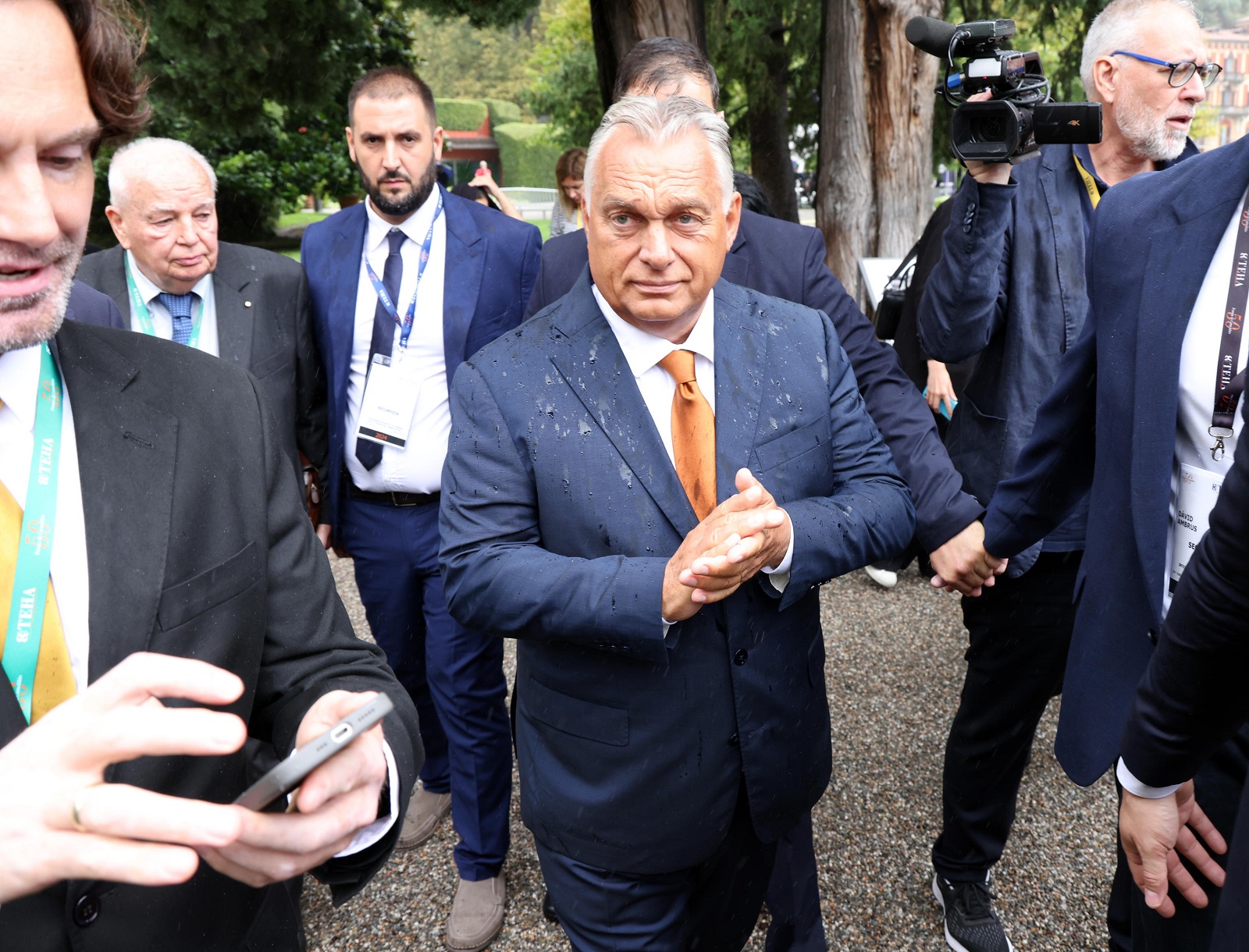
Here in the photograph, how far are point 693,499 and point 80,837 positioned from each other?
54.6 inches

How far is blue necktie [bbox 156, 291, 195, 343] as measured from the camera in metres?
3.65

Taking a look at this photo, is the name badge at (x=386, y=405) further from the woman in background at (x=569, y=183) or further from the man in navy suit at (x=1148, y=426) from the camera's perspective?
the woman in background at (x=569, y=183)

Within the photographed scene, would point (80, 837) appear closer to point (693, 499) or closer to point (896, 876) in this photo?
point (693, 499)

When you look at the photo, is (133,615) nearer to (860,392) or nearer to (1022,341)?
(860,392)

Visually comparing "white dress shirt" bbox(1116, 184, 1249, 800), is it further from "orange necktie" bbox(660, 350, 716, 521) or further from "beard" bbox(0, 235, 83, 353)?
"beard" bbox(0, 235, 83, 353)

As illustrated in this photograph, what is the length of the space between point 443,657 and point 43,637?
7.17ft

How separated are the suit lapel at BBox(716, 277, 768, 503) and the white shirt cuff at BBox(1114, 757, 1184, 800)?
0.87 metres

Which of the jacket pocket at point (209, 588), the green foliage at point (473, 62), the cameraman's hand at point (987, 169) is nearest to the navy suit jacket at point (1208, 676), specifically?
the jacket pocket at point (209, 588)

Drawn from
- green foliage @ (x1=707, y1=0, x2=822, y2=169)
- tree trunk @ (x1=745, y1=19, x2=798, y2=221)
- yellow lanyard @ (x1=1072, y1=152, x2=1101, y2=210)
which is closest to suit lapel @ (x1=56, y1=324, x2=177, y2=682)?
yellow lanyard @ (x1=1072, y1=152, x2=1101, y2=210)

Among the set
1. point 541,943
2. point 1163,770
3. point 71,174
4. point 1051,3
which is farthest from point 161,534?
point 1051,3

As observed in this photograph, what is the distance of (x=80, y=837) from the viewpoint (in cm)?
91

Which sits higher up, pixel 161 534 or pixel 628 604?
pixel 161 534

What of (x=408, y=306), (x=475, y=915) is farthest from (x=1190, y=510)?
(x=408, y=306)

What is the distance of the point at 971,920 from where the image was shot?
3.07 m
